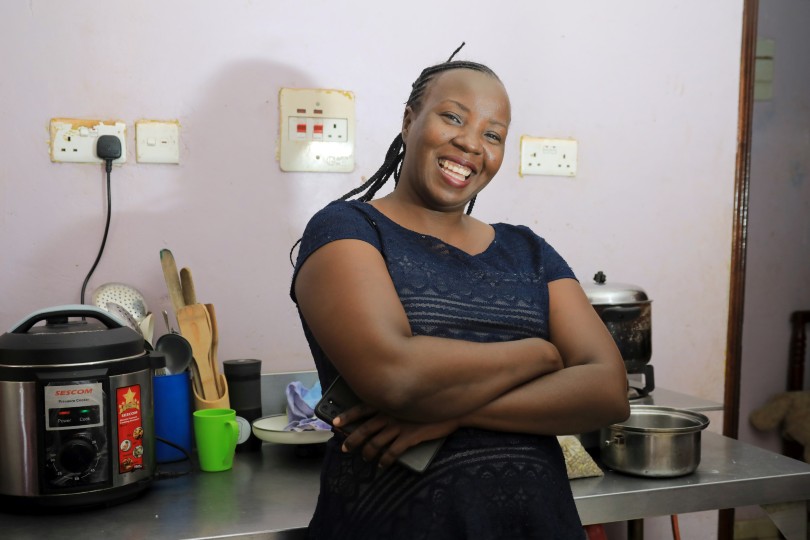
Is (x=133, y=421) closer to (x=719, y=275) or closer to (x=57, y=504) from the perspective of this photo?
(x=57, y=504)

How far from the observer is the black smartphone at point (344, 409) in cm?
88

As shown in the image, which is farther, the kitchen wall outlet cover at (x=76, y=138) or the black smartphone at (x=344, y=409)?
the kitchen wall outlet cover at (x=76, y=138)

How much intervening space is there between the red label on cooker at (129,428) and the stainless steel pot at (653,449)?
0.79m

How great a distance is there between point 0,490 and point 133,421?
20 centimetres

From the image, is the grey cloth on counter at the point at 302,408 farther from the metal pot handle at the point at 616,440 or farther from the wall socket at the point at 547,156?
the wall socket at the point at 547,156

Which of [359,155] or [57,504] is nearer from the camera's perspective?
[57,504]

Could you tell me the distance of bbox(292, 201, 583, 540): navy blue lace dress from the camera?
34.8 inches

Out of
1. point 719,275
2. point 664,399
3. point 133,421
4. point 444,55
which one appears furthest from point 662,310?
point 133,421

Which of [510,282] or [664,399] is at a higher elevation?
[510,282]

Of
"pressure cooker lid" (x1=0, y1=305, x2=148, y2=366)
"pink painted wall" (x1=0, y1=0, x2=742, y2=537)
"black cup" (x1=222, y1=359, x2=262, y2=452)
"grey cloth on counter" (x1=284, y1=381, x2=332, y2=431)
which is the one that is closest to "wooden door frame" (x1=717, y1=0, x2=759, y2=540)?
"pink painted wall" (x1=0, y1=0, x2=742, y2=537)

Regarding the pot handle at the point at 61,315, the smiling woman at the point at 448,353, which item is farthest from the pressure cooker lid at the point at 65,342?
the smiling woman at the point at 448,353

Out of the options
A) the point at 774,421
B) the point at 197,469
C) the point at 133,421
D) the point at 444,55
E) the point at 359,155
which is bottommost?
the point at 774,421

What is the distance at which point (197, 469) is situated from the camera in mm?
1298

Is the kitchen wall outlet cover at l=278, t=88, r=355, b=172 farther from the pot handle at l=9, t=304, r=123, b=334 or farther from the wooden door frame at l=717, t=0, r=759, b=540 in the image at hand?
the wooden door frame at l=717, t=0, r=759, b=540
